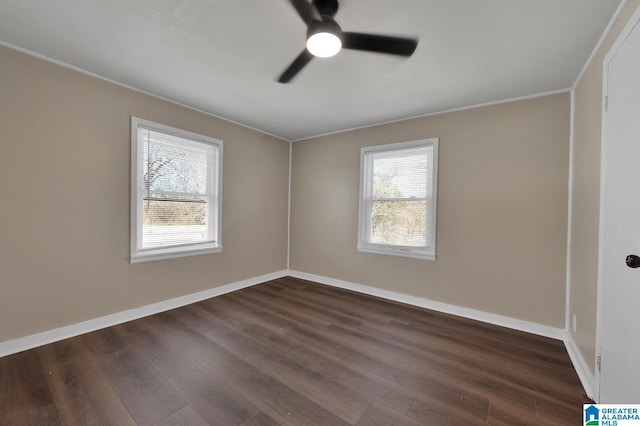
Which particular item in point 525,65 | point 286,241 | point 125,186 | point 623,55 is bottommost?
point 286,241

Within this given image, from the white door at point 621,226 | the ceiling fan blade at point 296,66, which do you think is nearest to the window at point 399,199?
the white door at point 621,226

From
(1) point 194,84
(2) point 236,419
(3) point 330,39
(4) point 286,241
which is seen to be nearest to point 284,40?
(3) point 330,39

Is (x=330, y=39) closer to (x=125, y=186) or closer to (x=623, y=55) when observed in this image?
(x=623, y=55)

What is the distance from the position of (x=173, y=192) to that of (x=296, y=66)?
7.08ft

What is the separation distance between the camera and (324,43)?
1584mm

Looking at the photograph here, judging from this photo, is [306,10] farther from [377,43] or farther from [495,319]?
[495,319]

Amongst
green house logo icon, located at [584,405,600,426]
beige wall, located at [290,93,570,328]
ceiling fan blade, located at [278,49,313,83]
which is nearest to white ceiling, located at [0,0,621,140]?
ceiling fan blade, located at [278,49,313,83]

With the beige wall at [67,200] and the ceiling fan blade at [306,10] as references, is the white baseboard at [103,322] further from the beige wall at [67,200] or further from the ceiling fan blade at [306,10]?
the ceiling fan blade at [306,10]

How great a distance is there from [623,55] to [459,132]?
167cm

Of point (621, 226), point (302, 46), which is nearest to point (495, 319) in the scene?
point (621, 226)

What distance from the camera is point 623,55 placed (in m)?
1.44

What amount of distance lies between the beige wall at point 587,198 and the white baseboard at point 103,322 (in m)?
3.84

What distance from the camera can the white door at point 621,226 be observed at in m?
1.26

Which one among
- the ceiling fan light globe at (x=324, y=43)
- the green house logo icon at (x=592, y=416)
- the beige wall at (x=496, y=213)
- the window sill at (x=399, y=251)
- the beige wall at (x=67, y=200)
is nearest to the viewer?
the green house logo icon at (x=592, y=416)
